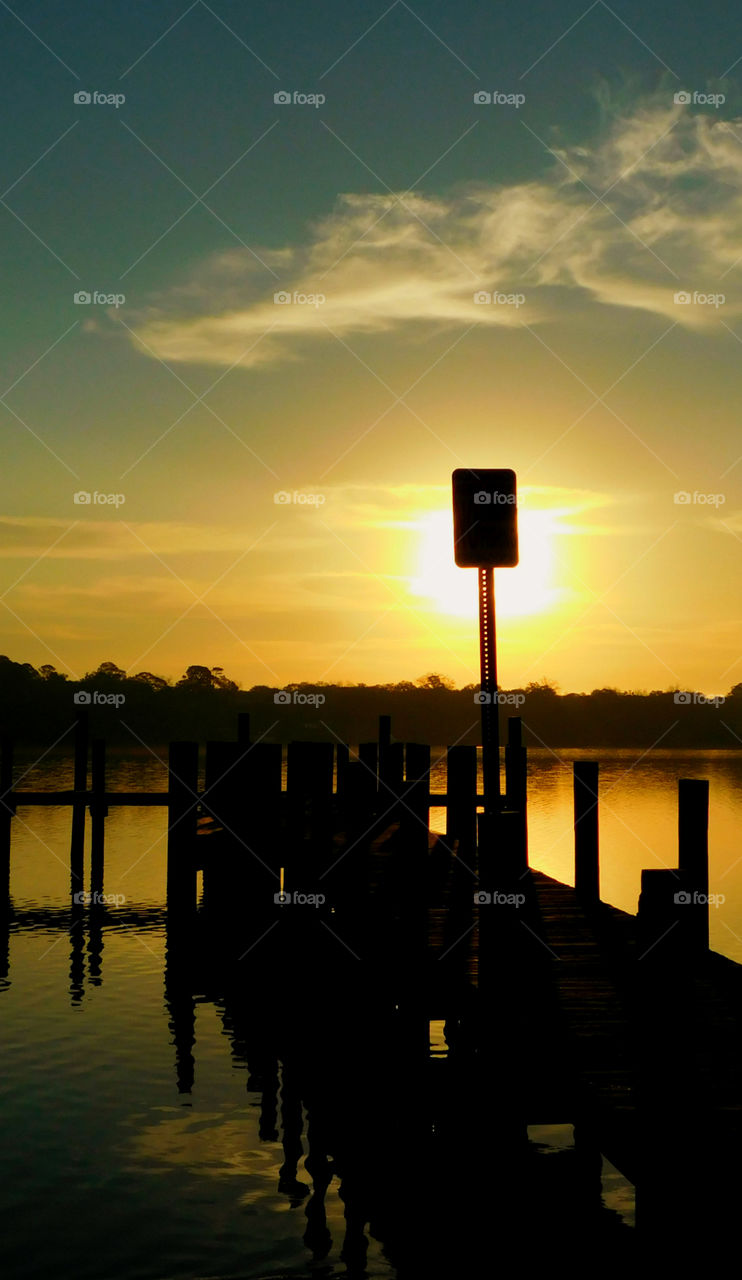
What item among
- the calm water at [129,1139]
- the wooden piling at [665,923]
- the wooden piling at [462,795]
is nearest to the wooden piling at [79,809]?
the calm water at [129,1139]

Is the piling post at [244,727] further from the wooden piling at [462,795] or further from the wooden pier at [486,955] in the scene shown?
the wooden piling at [462,795]

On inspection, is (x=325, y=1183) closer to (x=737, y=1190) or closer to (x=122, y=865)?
(x=737, y=1190)

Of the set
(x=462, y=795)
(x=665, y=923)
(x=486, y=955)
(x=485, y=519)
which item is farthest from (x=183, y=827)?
(x=665, y=923)

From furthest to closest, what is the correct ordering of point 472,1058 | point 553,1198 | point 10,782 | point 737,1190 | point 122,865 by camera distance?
point 122,865
point 10,782
point 472,1058
point 553,1198
point 737,1190

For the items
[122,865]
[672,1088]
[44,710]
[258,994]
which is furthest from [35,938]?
[44,710]

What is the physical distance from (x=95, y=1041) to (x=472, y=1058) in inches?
204

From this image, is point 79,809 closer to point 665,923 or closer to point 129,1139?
point 129,1139

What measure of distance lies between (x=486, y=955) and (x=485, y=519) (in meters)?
4.53

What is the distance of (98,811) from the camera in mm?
21453

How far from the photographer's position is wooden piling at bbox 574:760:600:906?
44.9 feet

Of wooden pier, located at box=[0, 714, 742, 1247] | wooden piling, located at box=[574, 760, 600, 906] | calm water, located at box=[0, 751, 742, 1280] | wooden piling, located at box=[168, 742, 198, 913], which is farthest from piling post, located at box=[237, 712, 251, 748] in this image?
wooden piling, located at box=[574, 760, 600, 906]

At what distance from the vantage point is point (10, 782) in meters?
22.6

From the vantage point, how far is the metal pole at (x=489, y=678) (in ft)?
33.4

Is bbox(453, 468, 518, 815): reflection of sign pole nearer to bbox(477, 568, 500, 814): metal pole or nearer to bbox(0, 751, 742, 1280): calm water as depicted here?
bbox(477, 568, 500, 814): metal pole
